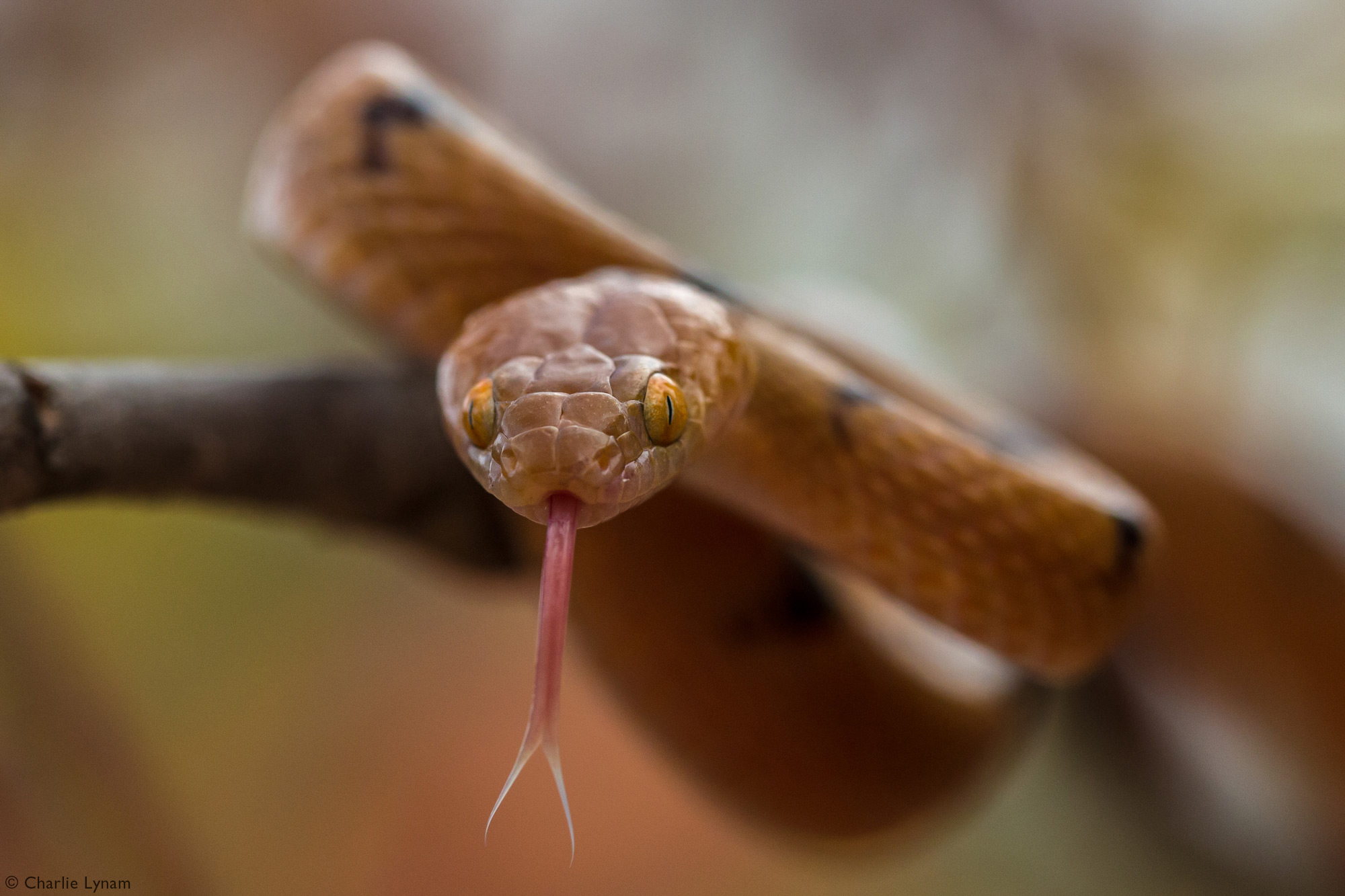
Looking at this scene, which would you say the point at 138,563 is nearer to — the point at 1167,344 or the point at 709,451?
the point at 709,451

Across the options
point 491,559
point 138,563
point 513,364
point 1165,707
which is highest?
point 513,364

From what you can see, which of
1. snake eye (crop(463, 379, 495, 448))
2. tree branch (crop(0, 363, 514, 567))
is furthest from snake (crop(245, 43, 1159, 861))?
tree branch (crop(0, 363, 514, 567))

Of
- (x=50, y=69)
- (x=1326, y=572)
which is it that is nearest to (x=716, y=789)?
(x=1326, y=572)

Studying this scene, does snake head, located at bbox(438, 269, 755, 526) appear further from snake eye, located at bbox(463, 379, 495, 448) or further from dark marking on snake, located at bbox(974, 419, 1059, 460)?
dark marking on snake, located at bbox(974, 419, 1059, 460)

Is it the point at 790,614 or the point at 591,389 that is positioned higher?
the point at 591,389

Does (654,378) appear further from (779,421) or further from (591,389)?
(779,421)

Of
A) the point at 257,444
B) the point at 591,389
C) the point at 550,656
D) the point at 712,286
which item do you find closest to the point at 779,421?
the point at 712,286

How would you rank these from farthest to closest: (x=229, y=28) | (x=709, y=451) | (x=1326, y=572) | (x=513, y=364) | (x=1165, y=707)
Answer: (x=229, y=28)
(x=1165, y=707)
(x=1326, y=572)
(x=709, y=451)
(x=513, y=364)

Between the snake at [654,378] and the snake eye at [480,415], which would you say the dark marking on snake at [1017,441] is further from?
the snake eye at [480,415]
